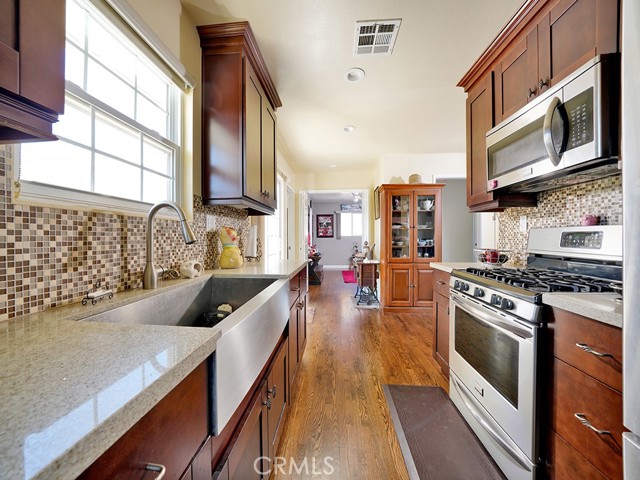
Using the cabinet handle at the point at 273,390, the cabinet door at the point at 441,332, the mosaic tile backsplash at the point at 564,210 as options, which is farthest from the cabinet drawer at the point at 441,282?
the cabinet handle at the point at 273,390

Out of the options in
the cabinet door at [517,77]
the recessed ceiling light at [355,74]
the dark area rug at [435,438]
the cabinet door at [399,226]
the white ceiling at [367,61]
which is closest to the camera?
the dark area rug at [435,438]

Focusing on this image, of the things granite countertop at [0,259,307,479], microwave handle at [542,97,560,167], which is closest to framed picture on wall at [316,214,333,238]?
microwave handle at [542,97,560,167]

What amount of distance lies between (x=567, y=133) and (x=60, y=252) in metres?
2.09

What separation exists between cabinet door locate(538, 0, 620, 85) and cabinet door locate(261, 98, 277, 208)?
1.83 meters

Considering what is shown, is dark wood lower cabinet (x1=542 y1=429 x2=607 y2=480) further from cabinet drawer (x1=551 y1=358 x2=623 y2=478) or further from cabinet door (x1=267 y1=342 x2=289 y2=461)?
cabinet door (x1=267 y1=342 x2=289 y2=461)

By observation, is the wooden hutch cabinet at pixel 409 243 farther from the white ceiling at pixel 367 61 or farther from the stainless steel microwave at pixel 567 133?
the stainless steel microwave at pixel 567 133

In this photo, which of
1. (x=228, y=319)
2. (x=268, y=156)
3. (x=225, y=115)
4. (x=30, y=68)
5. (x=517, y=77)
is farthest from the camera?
(x=268, y=156)

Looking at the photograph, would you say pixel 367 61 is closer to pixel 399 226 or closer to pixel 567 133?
pixel 567 133

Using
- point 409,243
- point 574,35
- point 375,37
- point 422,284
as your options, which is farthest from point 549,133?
point 422,284

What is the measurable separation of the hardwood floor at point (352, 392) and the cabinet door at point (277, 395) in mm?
188

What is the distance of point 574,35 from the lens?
121 cm

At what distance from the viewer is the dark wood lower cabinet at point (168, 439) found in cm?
35

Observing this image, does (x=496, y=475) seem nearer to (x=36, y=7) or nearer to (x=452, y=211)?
(x=36, y=7)

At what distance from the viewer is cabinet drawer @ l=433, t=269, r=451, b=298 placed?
6.39 feet
